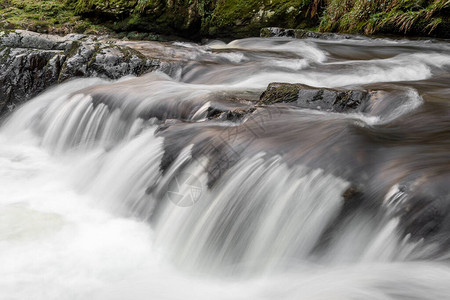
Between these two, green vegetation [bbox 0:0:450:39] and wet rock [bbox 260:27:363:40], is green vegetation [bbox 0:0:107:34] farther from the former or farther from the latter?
wet rock [bbox 260:27:363:40]

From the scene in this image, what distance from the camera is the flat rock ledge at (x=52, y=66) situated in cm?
634

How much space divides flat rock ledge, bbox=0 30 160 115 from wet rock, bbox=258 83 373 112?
9.44ft

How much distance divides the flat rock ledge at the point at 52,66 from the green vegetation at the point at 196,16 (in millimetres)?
5009

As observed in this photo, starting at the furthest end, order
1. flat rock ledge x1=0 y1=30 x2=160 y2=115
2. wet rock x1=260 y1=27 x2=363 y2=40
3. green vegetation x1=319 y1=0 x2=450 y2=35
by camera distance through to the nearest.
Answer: wet rock x1=260 y1=27 x2=363 y2=40 → green vegetation x1=319 y1=0 x2=450 y2=35 → flat rock ledge x1=0 y1=30 x2=160 y2=115

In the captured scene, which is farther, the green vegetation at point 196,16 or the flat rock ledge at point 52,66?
the green vegetation at point 196,16

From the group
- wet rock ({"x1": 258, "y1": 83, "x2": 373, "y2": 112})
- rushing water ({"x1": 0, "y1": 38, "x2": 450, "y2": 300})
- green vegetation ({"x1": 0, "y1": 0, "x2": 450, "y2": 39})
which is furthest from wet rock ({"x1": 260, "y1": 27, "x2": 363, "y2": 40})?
wet rock ({"x1": 258, "y1": 83, "x2": 373, "y2": 112})

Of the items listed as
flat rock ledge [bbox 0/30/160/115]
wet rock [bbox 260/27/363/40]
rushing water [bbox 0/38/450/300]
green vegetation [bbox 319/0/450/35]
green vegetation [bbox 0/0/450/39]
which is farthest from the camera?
green vegetation [bbox 0/0/450/39]

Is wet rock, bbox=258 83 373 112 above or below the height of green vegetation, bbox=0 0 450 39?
above

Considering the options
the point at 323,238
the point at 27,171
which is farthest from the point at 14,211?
the point at 323,238

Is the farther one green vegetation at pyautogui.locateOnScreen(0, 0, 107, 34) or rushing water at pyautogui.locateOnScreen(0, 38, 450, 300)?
green vegetation at pyautogui.locateOnScreen(0, 0, 107, 34)

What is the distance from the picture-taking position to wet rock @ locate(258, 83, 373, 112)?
12.3 feet

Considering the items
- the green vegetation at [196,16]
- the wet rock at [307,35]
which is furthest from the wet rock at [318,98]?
the green vegetation at [196,16]

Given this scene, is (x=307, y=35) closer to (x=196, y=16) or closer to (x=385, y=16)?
(x=385, y=16)

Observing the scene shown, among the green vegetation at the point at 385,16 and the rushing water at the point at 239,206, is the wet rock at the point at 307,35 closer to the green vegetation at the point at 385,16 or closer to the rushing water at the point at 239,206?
the green vegetation at the point at 385,16
